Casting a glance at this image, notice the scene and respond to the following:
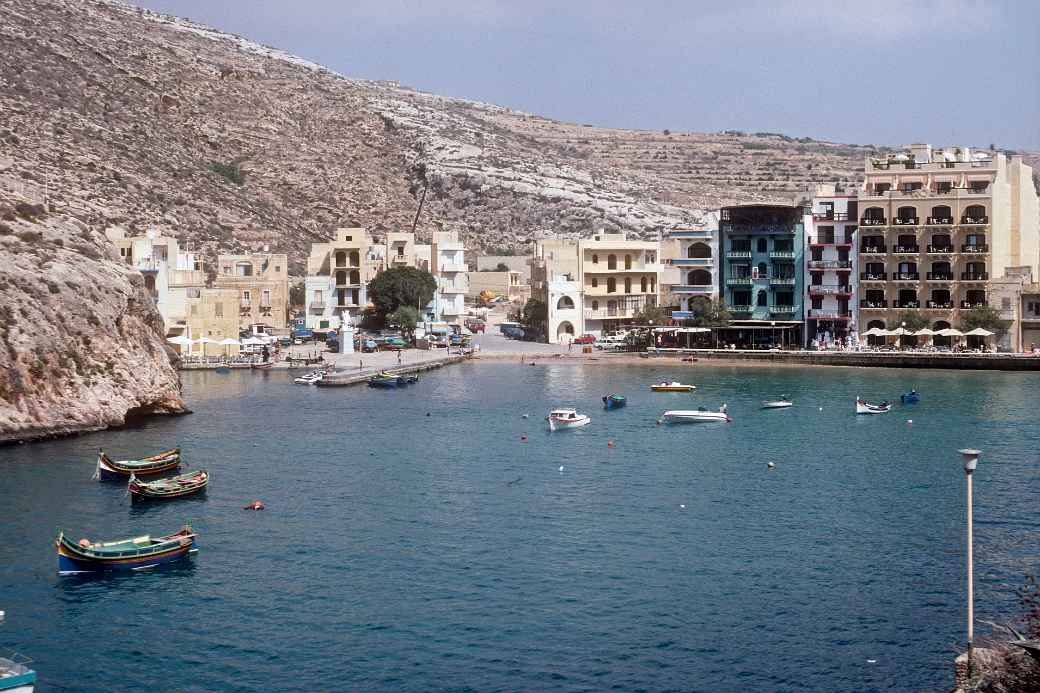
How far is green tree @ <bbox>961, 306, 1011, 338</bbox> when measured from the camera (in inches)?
3583

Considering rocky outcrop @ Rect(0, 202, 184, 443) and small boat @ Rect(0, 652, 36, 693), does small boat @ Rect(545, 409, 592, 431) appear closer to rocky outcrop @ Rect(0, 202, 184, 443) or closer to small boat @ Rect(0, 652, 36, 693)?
rocky outcrop @ Rect(0, 202, 184, 443)

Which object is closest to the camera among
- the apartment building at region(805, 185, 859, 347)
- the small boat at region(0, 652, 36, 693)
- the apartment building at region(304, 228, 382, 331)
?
the small boat at region(0, 652, 36, 693)

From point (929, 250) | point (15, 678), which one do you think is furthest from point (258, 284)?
point (15, 678)

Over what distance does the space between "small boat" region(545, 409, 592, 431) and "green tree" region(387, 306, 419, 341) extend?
41.6m

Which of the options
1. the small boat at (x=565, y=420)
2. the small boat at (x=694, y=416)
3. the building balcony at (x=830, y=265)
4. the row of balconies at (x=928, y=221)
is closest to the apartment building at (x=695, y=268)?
the building balcony at (x=830, y=265)

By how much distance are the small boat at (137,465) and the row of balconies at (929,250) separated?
57.5 meters

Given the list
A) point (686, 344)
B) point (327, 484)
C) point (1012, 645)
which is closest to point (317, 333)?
point (686, 344)

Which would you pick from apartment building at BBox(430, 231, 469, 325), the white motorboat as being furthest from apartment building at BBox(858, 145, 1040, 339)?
the white motorboat

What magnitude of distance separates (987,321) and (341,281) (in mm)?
52852

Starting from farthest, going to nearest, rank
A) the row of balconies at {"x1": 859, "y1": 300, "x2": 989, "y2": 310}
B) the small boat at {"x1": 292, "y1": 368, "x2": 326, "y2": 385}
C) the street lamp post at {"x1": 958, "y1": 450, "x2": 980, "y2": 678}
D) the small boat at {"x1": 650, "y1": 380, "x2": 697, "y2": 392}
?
the row of balconies at {"x1": 859, "y1": 300, "x2": 989, "y2": 310} < the small boat at {"x1": 292, "y1": 368, "x2": 326, "y2": 385} < the small boat at {"x1": 650, "y1": 380, "x2": 697, "y2": 392} < the street lamp post at {"x1": 958, "y1": 450, "x2": 980, "y2": 678}

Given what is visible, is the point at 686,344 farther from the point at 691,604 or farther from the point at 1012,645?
the point at 1012,645

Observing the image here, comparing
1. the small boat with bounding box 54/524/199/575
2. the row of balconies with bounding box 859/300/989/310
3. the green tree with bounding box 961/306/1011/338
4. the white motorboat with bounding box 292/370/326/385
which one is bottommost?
the small boat with bounding box 54/524/199/575

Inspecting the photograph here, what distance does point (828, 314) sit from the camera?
9850 centimetres

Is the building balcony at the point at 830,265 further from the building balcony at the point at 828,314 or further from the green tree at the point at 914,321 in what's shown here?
the green tree at the point at 914,321
